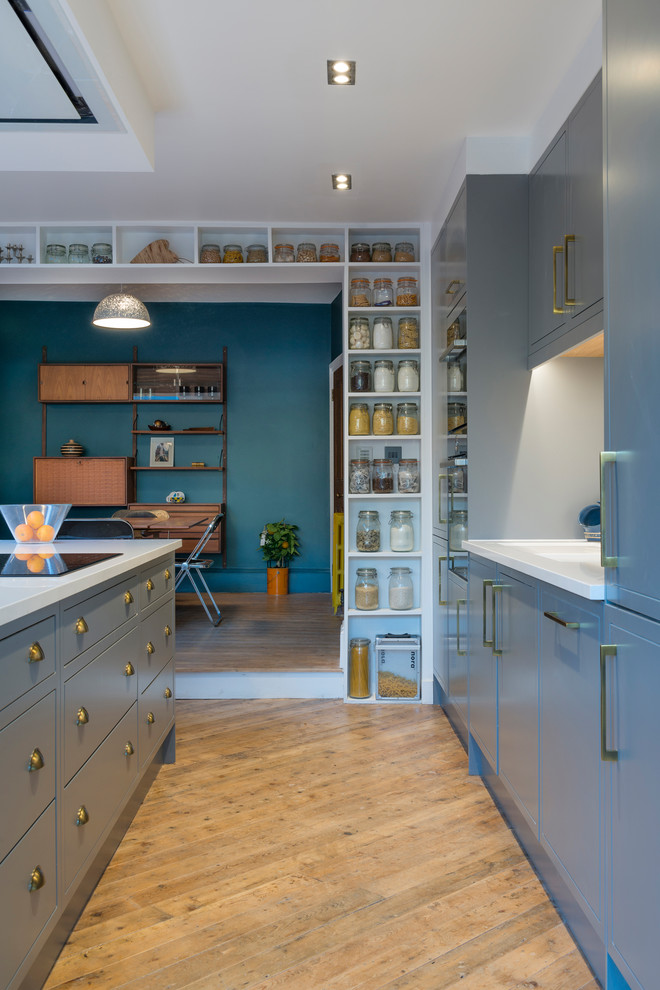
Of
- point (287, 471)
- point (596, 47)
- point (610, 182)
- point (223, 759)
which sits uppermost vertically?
point (596, 47)

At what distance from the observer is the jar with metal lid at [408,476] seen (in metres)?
4.06

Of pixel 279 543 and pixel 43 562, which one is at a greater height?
pixel 43 562

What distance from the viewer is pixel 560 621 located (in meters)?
1.80

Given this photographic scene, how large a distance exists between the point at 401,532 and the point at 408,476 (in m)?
0.31

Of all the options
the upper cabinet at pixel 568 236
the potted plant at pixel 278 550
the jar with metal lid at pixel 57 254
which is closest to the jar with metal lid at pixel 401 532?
the upper cabinet at pixel 568 236

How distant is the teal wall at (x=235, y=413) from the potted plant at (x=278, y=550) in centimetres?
12

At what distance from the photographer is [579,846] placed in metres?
1.71

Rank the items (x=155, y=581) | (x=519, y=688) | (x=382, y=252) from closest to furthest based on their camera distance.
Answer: (x=519, y=688)
(x=155, y=581)
(x=382, y=252)

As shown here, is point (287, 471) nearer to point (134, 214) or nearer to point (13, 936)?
point (134, 214)

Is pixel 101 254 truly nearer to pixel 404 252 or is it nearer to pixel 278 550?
pixel 404 252

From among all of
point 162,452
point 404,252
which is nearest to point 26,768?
point 404,252

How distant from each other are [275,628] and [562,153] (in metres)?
3.58

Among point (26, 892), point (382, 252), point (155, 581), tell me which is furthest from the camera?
point (382, 252)

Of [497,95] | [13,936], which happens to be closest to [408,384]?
[497,95]
